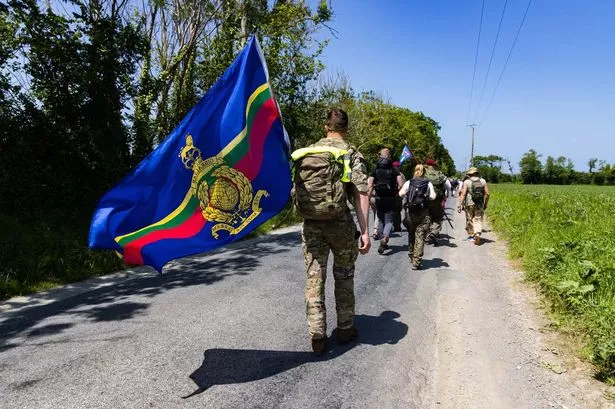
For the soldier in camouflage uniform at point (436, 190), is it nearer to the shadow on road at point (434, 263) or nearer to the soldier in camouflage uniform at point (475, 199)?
the soldier in camouflage uniform at point (475, 199)

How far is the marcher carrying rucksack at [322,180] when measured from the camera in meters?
3.44

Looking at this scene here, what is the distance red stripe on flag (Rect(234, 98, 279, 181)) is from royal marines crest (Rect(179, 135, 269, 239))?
0.08 meters

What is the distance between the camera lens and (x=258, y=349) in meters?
3.72

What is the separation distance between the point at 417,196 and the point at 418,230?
0.60 m

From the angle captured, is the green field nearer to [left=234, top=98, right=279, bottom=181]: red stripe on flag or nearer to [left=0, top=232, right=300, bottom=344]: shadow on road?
[left=234, top=98, right=279, bottom=181]: red stripe on flag

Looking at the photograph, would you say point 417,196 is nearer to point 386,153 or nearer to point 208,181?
point 386,153

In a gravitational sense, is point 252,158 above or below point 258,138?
below

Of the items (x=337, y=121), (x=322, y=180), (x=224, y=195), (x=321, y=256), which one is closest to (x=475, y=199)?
(x=337, y=121)

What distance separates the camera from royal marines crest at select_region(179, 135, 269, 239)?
10.7ft

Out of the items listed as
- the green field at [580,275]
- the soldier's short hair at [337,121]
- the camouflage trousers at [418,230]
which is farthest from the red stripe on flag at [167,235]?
the camouflage trousers at [418,230]

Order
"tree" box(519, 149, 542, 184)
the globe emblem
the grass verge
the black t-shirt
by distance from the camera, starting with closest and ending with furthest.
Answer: the globe emblem, the grass verge, the black t-shirt, "tree" box(519, 149, 542, 184)

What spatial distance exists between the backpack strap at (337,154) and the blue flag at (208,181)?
0.46ft

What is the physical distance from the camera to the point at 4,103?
9523mm

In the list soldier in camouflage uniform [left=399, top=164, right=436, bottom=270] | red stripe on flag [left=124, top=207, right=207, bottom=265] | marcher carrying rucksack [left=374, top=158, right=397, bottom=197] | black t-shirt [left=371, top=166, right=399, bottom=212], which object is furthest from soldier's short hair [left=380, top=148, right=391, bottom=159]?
red stripe on flag [left=124, top=207, right=207, bottom=265]
